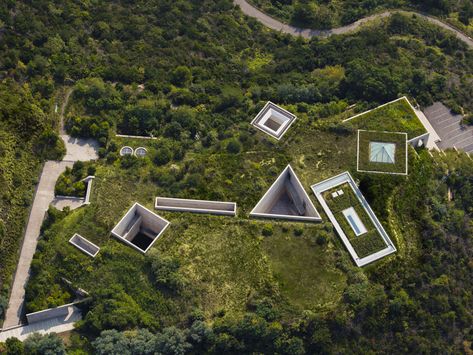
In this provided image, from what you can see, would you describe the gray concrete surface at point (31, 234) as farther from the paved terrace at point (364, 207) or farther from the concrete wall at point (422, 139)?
the concrete wall at point (422, 139)

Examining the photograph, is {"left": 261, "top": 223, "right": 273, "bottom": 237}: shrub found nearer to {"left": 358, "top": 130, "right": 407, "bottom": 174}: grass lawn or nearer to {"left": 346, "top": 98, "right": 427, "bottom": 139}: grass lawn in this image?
{"left": 358, "top": 130, "right": 407, "bottom": 174}: grass lawn

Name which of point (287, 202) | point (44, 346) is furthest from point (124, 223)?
point (287, 202)

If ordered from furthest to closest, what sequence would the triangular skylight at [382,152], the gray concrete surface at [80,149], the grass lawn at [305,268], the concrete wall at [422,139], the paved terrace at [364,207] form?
the concrete wall at [422,139] → the gray concrete surface at [80,149] → the triangular skylight at [382,152] → the paved terrace at [364,207] → the grass lawn at [305,268]

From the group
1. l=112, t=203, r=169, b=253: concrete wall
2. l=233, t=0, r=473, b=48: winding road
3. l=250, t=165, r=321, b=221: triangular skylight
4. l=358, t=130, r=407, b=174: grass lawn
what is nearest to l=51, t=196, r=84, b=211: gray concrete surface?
l=112, t=203, r=169, b=253: concrete wall

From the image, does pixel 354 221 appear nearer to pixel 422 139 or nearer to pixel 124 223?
pixel 422 139

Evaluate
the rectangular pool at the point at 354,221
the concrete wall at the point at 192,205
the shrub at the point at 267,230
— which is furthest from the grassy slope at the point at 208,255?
the rectangular pool at the point at 354,221

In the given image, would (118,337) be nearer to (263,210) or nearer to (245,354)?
(245,354)

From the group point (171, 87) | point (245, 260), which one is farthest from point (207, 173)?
point (171, 87)
